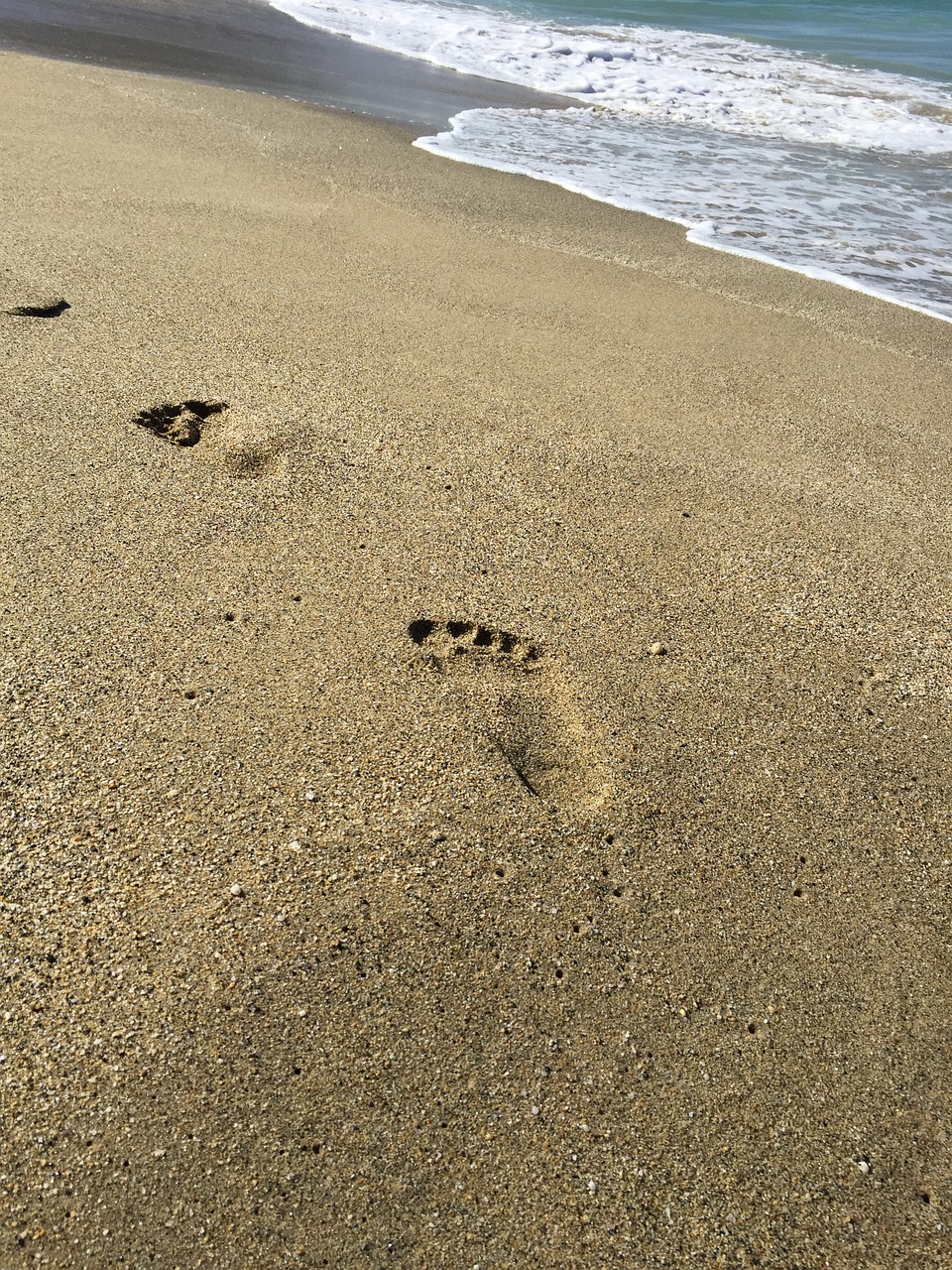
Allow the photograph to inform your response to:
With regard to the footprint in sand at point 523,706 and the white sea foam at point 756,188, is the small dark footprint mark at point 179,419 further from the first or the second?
the white sea foam at point 756,188

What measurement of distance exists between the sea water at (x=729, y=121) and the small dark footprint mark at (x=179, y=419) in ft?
12.1

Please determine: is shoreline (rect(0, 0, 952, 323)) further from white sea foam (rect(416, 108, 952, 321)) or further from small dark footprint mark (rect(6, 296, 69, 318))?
small dark footprint mark (rect(6, 296, 69, 318))

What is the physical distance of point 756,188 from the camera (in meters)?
7.02

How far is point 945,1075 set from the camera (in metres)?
1.78

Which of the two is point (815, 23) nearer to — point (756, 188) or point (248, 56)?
point (248, 56)

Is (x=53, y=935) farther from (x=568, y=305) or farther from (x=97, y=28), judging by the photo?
(x=97, y=28)

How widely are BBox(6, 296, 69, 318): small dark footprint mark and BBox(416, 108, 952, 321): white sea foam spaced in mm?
3675

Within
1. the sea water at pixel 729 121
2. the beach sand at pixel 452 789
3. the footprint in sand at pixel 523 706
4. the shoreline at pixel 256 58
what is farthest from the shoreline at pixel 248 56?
the footprint in sand at pixel 523 706

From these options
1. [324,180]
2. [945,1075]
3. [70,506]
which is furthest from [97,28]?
[945,1075]

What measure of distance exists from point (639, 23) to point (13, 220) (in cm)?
1347

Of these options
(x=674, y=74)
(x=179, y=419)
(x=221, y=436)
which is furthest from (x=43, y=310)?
(x=674, y=74)

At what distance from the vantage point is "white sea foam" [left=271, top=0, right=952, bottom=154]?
930 centimetres

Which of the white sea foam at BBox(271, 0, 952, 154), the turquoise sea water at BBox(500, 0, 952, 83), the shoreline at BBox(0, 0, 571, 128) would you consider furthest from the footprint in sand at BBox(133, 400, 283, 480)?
the turquoise sea water at BBox(500, 0, 952, 83)

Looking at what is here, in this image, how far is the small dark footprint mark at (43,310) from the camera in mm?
3537
